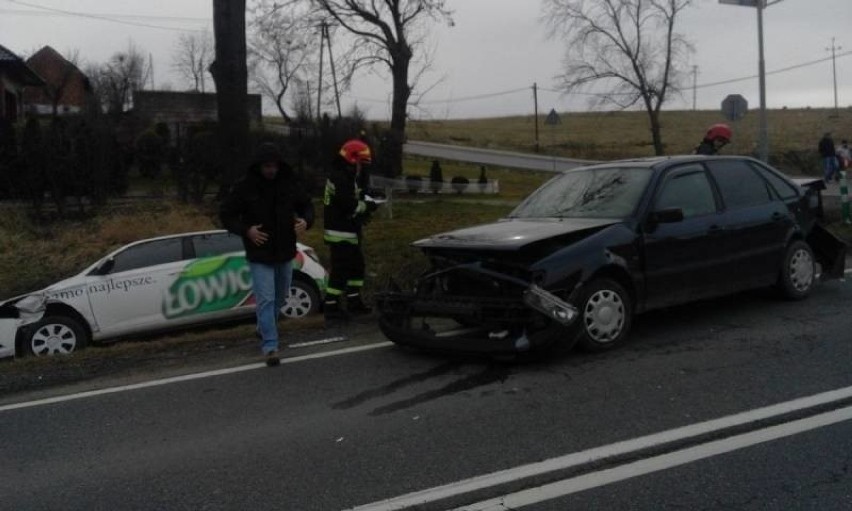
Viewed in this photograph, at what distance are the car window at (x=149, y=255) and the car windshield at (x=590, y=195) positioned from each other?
424 centimetres

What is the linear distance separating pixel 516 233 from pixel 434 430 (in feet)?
7.00

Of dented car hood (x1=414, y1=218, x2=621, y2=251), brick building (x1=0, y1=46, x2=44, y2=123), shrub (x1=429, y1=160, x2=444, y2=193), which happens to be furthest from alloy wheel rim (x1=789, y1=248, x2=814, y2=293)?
brick building (x1=0, y1=46, x2=44, y2=123)

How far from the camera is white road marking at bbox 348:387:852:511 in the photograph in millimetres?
3826

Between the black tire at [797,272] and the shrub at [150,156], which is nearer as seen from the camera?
the black tire at [797,272]

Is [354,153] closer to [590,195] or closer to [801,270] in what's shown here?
[590,195]

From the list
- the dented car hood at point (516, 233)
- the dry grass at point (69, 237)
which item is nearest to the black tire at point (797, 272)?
the dented car hood at point (516, 233)

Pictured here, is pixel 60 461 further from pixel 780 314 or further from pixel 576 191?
pixel 780 314

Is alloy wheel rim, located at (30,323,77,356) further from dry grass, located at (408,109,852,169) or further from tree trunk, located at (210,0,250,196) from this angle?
dry grass, located at (408,109,852,169)

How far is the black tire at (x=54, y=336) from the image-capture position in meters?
8.58

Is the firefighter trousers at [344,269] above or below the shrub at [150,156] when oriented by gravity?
below

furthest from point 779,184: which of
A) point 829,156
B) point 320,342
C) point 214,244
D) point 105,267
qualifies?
point 829,156

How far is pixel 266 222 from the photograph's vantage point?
659cm

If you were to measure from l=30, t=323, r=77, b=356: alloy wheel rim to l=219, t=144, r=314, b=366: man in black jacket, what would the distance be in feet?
10.7

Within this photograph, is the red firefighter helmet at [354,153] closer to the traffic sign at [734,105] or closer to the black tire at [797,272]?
the black tire at [797,272]
